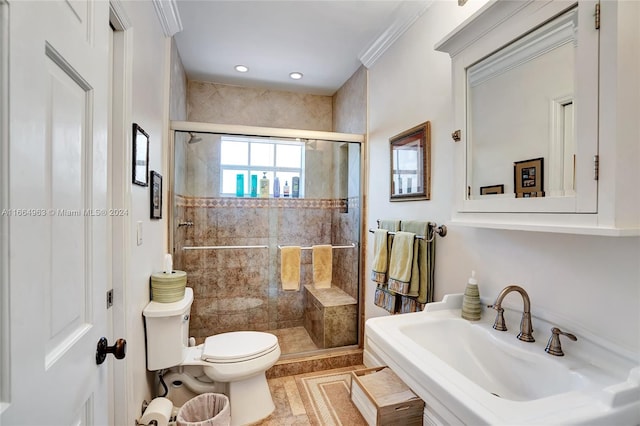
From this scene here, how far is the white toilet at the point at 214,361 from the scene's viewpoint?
1.65m

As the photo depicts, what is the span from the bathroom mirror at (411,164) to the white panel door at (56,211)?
152 centimetres

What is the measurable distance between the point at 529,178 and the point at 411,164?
92 centimetres

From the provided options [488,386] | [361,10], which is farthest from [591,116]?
[361,10]

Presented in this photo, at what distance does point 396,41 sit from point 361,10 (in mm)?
338

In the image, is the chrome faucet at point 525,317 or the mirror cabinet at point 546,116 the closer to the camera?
the mirror cabinet at point 546,116

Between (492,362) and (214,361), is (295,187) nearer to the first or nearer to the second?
(214,361)

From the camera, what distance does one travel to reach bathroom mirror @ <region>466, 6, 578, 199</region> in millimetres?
929

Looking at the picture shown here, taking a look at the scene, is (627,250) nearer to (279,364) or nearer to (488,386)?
(488,386)

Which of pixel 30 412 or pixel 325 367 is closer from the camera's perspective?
pixel 30 412

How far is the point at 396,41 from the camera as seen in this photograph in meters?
Answer: 2.11

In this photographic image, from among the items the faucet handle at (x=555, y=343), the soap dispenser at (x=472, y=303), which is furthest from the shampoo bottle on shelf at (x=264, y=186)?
the faucet handle at (x=555, y=343)

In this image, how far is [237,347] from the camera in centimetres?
188

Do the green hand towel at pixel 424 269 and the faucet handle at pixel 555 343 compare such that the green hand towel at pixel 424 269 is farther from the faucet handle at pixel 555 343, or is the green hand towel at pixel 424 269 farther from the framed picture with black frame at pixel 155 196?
the framed picture with black frame at pixel 155 196

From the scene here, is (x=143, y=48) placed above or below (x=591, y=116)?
above
